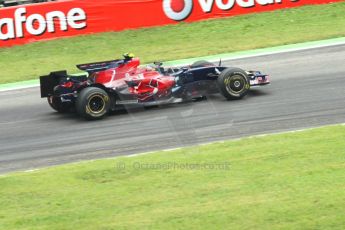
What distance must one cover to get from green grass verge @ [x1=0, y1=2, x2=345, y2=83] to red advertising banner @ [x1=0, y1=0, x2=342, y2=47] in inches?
9.2

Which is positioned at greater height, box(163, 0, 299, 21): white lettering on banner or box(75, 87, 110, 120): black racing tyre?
box(163, 0, 299, 21): white lettering on banner

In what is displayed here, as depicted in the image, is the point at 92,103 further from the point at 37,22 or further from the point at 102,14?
the point at 102,14

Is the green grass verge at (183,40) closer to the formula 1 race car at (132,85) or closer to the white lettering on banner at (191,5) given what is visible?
the white lettering on banner at (191,5)

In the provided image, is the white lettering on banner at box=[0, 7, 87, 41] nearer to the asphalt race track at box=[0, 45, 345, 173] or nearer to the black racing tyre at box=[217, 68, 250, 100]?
the asphalt race track at box=[0, 45, 345, 173]

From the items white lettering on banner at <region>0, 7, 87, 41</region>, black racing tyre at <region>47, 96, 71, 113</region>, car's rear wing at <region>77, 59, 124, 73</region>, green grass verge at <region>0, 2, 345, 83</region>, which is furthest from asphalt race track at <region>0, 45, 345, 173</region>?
white lettering on banner at <region>0, 7, 87, 41</region>

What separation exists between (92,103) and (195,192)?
5.52m

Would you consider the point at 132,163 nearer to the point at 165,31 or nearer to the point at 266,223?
the point at 266,223

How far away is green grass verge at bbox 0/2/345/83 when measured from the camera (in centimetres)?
2036

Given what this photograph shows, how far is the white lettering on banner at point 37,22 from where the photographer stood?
21289 mm

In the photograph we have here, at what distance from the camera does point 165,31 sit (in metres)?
22.8

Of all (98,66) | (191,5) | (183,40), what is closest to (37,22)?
(183,40)

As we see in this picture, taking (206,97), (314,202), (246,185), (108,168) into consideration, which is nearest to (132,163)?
(108,168)

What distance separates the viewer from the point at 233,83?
45.3 ft

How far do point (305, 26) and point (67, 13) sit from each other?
7.51 meters
